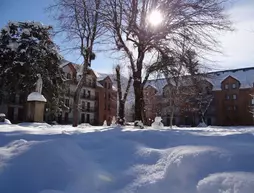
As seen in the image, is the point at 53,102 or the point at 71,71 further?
the point at 71,71

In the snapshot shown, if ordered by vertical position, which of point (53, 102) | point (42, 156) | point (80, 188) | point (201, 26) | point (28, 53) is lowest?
point (80, 188)

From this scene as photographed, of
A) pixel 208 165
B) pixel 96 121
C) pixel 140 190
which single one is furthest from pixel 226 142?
pixel 96 121

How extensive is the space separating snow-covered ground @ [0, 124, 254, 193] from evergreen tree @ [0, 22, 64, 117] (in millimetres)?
21182

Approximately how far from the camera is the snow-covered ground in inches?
143

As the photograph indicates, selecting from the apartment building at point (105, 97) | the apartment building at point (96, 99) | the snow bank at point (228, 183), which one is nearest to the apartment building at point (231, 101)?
the apartment building at point (105, 97)

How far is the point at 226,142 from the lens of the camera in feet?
16.0

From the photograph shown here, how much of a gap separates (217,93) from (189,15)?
138 feet

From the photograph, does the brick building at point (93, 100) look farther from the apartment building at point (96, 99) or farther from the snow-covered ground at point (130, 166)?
the snow-covered ground at point (130, 166)

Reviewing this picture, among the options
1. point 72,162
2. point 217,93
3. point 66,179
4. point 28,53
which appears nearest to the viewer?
point 66,179

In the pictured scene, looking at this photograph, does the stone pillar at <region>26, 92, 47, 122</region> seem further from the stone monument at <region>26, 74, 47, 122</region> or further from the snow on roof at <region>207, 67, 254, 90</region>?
the snow on roof at <region>207, 67, 254, 90</region>

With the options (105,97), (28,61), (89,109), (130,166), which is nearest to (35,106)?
(130,166)

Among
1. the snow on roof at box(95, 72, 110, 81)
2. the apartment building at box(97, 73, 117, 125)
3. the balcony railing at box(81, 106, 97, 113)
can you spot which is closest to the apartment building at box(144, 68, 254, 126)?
the apartment building at box(97, 73, 117, 125)

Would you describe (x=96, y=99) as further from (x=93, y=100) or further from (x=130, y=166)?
(x=130, y=166)

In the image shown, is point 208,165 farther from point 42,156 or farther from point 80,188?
point 42,156
